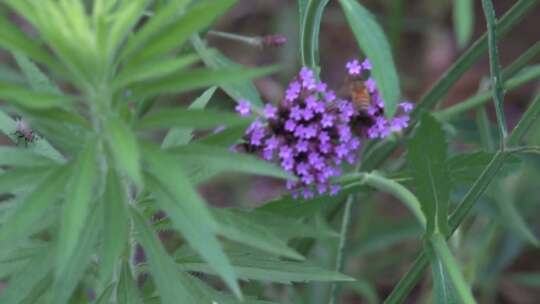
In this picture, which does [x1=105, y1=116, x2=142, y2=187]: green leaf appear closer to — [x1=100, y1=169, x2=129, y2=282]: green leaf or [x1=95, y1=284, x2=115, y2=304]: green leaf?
[x1=100, y1=169, x2=129, y2=282]: green leaf

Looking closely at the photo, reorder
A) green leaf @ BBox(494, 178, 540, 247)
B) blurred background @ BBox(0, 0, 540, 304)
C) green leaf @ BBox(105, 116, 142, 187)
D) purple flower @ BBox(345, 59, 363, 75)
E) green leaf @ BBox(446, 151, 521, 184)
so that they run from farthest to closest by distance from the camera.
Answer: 1. blurred background @ BBox(0, 0, 540, 304)
2. green leaf @ BBox(494, 178, 540, 247)
3. green leaf @ BBox(446, 151, 521, 184)
4. purple flower @ BBox(345, 59, 363, 75)
5. green leaf @ BBox(105, 116, 142, 187)

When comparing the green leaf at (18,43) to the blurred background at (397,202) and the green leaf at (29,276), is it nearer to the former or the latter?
the green leaf at (29,276)

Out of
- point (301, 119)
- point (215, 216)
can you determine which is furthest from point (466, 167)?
point (215, 216)

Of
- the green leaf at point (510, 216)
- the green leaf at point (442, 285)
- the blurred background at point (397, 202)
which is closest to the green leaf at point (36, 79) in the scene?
the green leaf at point (442, 285)

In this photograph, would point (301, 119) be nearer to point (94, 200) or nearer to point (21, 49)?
point (94, 200)

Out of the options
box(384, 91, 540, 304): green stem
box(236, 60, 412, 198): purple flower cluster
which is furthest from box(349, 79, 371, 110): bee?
box(384, 91, 540, 304): green stem

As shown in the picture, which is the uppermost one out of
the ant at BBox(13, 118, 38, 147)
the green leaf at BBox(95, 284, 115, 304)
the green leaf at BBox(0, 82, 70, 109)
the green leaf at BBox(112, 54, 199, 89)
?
the ant at BBox(13, 118, 38, 147)
